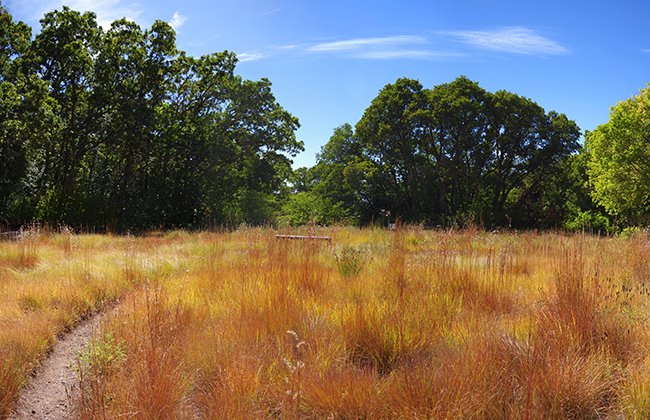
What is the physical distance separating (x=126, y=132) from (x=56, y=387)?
63.9ft

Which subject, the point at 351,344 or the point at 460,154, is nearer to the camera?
the point at 351,344

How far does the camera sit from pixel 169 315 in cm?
395

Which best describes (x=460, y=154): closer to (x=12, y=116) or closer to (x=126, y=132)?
(x=126, y=132)

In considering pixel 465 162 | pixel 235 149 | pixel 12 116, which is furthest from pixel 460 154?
pixel 12 116

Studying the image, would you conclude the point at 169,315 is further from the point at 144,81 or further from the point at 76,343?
the point at 144,81

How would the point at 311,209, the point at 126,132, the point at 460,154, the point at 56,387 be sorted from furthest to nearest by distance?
the point at 311,209, the point at 460,154, the point at 126,132, the point at 56,387

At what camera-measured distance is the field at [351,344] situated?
8.40 feet

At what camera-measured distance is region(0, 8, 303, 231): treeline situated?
660 inches

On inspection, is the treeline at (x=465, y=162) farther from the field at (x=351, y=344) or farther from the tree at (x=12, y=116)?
the field at (x=351, y=344)

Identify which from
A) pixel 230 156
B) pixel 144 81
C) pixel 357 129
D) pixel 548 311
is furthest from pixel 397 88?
pixel 548 311

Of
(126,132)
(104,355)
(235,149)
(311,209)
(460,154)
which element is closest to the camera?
(104,355)

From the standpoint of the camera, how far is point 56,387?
336 cm

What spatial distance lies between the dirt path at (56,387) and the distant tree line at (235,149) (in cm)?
764

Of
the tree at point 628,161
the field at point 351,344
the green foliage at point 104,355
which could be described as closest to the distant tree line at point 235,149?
the tree at point 628,161
